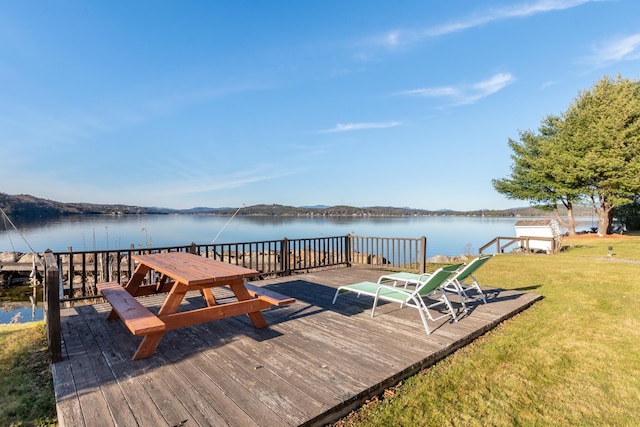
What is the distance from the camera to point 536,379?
2768mm

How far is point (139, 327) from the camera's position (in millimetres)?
2479

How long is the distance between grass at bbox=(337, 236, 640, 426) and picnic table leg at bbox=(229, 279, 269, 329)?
1.70 metres

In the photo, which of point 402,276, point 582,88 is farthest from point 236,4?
point 582,88

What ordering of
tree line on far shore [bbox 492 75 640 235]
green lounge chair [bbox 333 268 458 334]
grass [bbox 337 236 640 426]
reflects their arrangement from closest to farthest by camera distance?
1. grass [bbox 337 236 640 426]
2. green lounge chair [bbox 333 268 458 334]
3. tree line on far shore [bbox 492 75 640 235]

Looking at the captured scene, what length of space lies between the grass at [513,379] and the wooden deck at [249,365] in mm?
191

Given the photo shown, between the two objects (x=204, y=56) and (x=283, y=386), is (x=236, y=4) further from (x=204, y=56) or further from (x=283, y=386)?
(x=283, y=386)

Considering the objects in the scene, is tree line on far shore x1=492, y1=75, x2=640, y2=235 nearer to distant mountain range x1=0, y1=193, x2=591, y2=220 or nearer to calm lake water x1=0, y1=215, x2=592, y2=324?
calm lake water x1=0, y1=215, x2=592, y2=324

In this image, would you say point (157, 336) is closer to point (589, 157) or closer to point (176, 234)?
point (589, 157)

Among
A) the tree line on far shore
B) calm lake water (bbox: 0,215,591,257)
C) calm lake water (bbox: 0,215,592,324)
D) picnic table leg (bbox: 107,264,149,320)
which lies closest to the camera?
picnic table leg (bbox: 107,264,149,320)

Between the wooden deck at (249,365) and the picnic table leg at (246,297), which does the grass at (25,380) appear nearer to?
the wooden deck at (249,365)

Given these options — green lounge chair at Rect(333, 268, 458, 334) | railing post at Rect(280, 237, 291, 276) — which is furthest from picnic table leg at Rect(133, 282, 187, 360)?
railing post at Rect(280, 237, 291, 276)

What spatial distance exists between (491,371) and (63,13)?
14266mm

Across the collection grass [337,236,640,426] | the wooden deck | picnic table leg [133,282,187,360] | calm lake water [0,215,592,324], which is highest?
picnic table leg [133,282,187,360]

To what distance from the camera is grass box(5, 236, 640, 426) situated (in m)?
2.20
